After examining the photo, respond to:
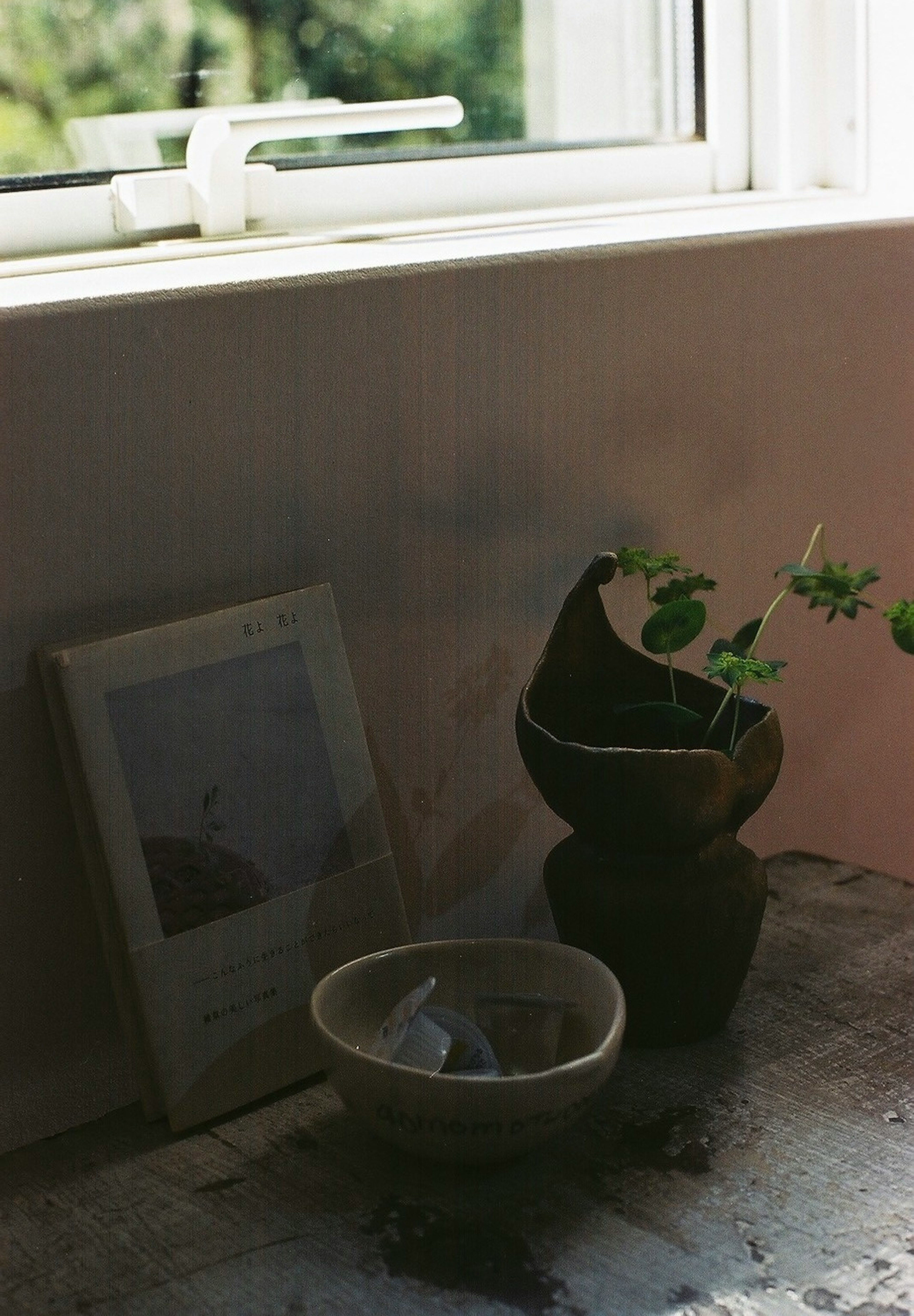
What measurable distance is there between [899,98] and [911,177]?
6 centimetres

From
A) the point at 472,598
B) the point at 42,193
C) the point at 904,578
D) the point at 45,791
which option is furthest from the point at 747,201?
the point at 45,791

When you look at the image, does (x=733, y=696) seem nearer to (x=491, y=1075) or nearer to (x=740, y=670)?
(x=740, y=670)

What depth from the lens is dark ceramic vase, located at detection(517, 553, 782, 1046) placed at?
2.50 feet

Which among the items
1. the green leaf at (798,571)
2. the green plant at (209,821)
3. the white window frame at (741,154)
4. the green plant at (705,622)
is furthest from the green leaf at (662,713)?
the white window frame at (741,154)

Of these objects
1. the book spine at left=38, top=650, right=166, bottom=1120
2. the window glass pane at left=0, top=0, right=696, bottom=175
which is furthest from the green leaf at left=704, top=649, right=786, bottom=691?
the window glass pane at left=0, top=0, right=696, bottom=175

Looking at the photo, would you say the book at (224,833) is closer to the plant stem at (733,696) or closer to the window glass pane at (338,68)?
the plant stem at (733,696)

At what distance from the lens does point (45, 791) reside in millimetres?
758

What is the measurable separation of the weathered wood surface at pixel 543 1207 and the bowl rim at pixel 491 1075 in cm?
6

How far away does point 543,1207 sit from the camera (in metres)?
0.68

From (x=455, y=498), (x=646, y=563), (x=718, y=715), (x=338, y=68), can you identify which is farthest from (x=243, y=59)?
(x=718, y=715)

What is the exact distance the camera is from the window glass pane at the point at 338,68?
0.87 meters

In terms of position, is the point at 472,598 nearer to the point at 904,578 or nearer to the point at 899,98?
the point at 904,578

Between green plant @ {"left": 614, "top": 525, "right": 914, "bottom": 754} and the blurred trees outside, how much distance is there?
0.40m

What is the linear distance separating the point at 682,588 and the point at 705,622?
0.04 m
